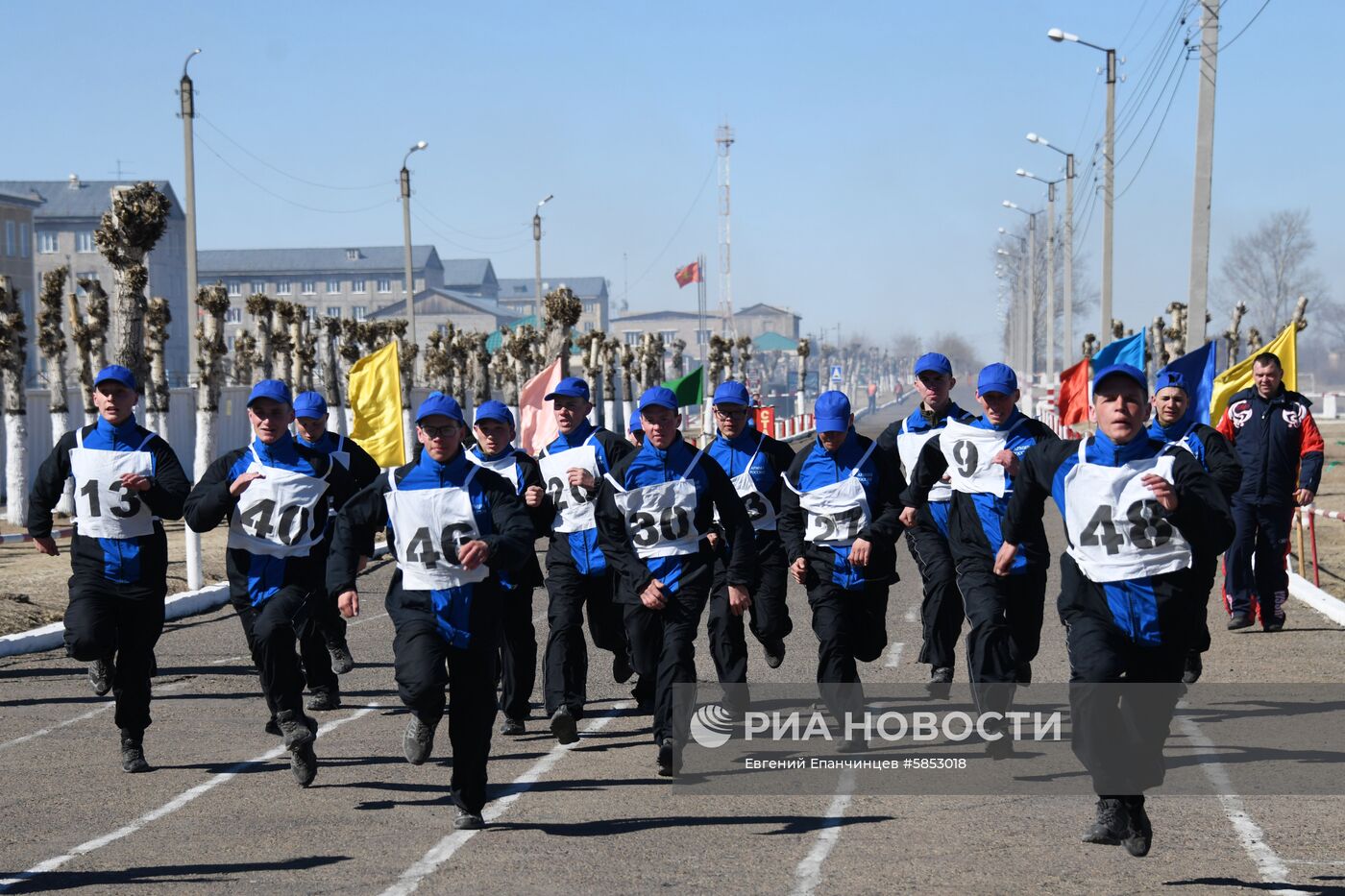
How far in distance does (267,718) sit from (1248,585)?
26.4ft

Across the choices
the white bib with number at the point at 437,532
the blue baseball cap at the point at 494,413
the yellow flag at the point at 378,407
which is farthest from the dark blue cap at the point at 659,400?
the yellow flag at the point at 378,407

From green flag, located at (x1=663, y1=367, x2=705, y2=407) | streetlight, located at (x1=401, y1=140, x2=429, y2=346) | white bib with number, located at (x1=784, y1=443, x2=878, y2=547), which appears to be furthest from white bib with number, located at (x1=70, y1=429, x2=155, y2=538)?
streetlight, located at (x1=401, y1=140, x2=429, y2=346)

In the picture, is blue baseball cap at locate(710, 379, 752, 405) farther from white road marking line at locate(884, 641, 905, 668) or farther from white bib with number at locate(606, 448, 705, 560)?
white road marking line at locate(884, 641, 905, 668)

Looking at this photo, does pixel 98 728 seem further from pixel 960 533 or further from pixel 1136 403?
pixel 1136 403

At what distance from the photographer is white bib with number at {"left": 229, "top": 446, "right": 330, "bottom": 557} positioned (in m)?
9.20

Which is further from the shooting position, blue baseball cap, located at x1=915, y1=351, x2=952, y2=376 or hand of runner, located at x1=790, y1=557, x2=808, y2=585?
blue baseball cap, located at x1=915, y1=351, x2=952, y2=376

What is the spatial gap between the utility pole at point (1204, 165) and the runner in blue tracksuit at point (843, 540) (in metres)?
13.9

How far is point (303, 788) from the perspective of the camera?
8.64 m

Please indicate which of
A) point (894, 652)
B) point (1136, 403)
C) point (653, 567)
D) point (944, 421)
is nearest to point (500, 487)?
point (653, 567)

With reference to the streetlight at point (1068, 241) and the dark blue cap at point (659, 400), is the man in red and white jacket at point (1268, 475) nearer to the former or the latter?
the dark blue cap at point (659, 400)

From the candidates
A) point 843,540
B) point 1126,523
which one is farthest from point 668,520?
point 1126,523

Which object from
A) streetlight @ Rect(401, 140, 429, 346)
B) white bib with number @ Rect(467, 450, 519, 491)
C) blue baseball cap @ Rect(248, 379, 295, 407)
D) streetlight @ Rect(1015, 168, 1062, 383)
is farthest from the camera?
streetlight @ Rect(1015, 168, 1062, 383)

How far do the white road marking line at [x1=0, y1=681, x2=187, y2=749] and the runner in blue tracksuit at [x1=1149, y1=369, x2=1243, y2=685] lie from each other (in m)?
6.76

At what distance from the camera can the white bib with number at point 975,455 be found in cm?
966
